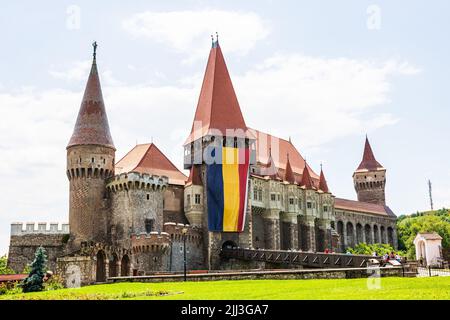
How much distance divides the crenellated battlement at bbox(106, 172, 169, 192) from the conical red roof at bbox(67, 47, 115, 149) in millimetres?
3349

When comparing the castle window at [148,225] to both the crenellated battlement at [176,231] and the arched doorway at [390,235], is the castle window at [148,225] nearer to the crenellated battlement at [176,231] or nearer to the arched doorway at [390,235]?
the crenellated battlement at [176,231]

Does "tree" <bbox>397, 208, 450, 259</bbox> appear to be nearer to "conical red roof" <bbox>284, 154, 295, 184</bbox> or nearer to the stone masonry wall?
"conical red roof" <bbox>284, 154, 295, 184</bbox>

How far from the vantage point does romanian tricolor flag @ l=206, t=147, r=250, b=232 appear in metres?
52.3

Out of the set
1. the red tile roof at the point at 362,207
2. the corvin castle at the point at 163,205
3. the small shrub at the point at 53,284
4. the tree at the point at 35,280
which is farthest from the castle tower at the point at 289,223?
the tree at the point at 35,280

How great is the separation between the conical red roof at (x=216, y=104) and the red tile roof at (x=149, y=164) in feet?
11.7

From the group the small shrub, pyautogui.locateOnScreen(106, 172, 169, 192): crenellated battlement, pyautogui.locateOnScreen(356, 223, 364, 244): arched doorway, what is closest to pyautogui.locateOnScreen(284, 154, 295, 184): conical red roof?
pyautogui.locateOnScreen(106, 172, 169, 192): crenellated battlement
